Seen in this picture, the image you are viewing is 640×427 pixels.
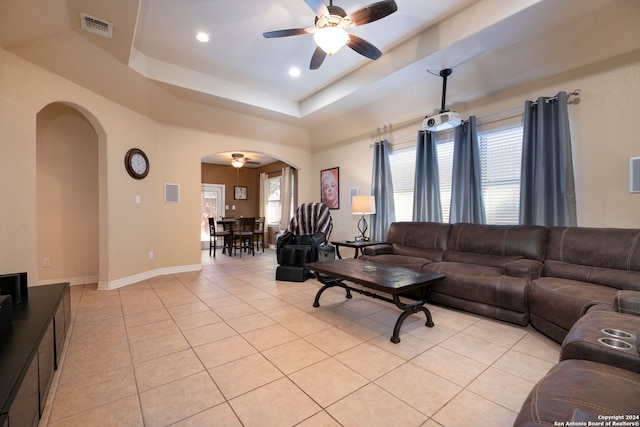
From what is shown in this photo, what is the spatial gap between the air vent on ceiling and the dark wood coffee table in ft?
10.3

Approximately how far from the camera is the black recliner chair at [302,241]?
4.28 meters

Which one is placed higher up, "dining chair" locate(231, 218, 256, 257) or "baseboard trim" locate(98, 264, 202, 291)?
"dining chair" locate(231, 218, 256, 257)

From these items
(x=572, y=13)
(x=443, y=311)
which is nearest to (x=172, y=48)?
(x=572, y=13)

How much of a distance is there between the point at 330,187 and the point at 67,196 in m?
4.46

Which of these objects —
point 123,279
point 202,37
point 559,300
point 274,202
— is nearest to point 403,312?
point 559,300

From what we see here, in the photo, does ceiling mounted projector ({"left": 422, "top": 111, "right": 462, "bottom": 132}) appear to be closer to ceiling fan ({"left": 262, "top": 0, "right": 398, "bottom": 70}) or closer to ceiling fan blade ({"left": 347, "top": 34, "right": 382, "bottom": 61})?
ceiling fan blade ({"left": 347, "top": 34, "right": 382, "bottom": 61})

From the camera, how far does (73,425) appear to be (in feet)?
4.62

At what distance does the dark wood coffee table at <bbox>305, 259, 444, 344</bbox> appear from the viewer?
232cm

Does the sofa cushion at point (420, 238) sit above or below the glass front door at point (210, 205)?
below

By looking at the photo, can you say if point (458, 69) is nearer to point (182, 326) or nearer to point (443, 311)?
point (443, 311)

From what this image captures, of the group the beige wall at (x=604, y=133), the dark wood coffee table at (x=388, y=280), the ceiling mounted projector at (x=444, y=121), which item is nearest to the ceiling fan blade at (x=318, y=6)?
the ceiling mounted projector at (x=444, y=121)

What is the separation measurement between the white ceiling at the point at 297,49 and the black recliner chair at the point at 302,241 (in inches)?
75.7

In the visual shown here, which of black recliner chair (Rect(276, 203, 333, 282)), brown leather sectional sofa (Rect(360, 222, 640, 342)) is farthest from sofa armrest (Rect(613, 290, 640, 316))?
black recliner chair (Rect(276, 203, 333, 282))

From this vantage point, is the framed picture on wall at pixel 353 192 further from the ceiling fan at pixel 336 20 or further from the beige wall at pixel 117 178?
the ceiling fan at pixel 336 20
